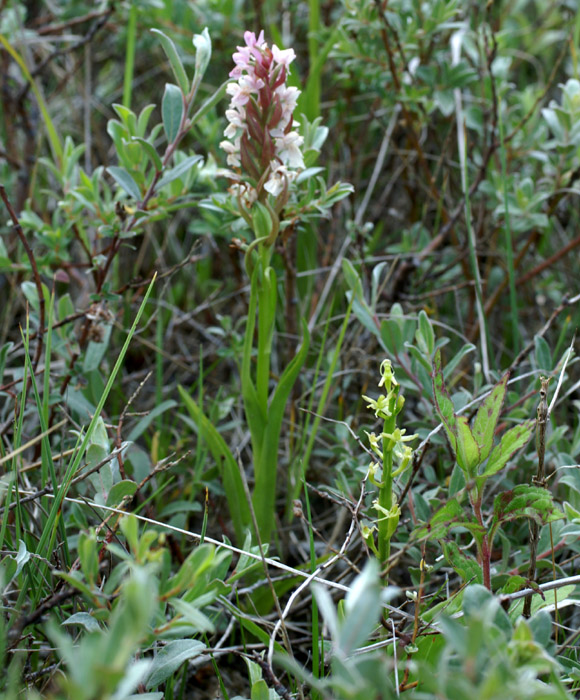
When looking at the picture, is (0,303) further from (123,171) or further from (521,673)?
(521,673)

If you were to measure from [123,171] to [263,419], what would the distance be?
0.55 m

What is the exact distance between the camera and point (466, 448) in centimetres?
80

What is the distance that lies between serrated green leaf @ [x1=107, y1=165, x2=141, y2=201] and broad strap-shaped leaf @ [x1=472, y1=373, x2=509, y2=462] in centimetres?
79

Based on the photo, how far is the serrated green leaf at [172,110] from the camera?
3.94 ft

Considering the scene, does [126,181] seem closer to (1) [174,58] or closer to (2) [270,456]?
(1) [174,58]

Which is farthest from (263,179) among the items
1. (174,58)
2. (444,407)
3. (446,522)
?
(446,522)

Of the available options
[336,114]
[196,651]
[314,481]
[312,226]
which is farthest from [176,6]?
[196,651]

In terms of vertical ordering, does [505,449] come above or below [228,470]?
above

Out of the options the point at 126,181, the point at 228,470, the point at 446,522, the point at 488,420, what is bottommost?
the point at 228,470

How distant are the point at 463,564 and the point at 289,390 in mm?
419

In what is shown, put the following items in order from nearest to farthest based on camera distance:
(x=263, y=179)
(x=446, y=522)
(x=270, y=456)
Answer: (x=446, y=522), (x=263, y=179), (x=270, y=456)

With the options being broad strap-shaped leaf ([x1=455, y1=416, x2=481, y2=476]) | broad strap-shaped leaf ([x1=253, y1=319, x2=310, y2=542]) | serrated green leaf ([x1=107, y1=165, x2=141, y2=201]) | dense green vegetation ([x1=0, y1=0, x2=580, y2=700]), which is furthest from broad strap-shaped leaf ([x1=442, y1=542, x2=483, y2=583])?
serrated green leaf ([x1=107, y1=165, x2=141, y2=201])

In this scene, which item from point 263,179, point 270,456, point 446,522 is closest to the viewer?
point 446,522

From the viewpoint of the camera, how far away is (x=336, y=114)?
1942 mm
